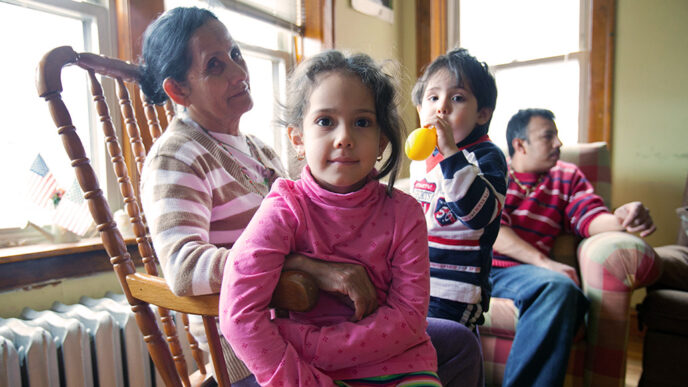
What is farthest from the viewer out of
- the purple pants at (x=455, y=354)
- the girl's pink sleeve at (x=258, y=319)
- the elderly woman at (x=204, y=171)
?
the purple pants at (x=455, y=354)

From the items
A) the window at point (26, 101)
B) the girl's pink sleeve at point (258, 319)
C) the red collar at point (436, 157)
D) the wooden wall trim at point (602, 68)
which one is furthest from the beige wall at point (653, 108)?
the window at point (26, 101)

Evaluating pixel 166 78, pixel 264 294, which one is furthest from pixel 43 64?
pixel 264 294

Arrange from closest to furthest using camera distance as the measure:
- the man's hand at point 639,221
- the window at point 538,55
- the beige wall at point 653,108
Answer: the man's hand at point 639,221
the beige wall at point 653,108
the window at point 538,55

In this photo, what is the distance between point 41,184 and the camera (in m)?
1.38

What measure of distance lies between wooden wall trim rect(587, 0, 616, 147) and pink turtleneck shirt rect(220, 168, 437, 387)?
234cm

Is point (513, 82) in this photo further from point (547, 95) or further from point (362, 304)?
point (362, 304)

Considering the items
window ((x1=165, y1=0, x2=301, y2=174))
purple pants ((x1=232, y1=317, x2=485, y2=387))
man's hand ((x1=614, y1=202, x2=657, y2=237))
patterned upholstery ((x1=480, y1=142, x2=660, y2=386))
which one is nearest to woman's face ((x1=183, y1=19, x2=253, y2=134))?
purple pants ((x1=232, y1=317, x2=485, y2=387))

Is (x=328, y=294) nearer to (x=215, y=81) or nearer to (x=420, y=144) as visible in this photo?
(x=420, y=144)

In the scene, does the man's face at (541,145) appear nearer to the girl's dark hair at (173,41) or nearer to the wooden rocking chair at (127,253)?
the girl's dark hair at (173,41)

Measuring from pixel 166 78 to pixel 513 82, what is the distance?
8.33 ft

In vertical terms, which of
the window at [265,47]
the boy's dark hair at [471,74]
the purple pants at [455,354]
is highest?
the window at [265,47]

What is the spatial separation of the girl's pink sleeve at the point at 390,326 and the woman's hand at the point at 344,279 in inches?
0.9

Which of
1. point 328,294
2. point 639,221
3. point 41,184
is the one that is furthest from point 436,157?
point 41,184

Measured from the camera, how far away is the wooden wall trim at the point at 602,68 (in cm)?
246
